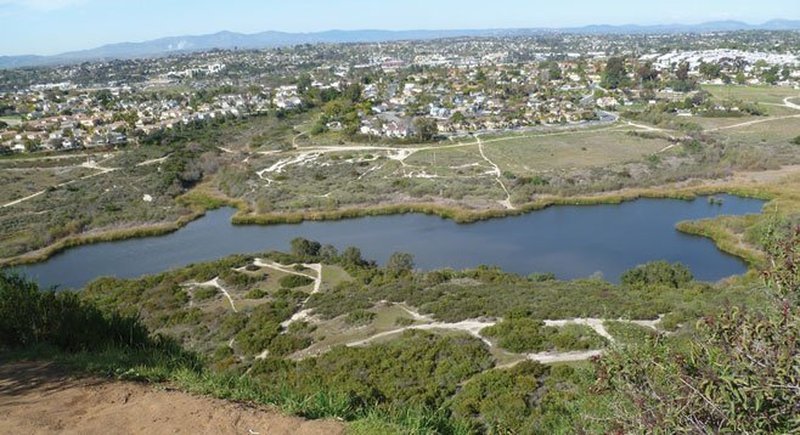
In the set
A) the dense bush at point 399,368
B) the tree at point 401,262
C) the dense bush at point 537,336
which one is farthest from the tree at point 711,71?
the dense bush at point 399,368

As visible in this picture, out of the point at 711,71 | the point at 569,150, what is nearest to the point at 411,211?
the point at 569,150

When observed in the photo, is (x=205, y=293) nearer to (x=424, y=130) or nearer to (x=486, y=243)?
(x=486, y=243)

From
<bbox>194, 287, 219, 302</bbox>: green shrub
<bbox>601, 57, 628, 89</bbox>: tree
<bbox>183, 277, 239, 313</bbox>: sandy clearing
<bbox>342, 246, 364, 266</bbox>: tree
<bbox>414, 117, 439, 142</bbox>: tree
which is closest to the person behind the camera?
<bbox>194, 287, 219, 302</bbox>: green shrub

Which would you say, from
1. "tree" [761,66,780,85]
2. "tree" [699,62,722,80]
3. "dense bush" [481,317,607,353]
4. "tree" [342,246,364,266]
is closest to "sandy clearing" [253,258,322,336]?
"tree" [342,246,364,266]

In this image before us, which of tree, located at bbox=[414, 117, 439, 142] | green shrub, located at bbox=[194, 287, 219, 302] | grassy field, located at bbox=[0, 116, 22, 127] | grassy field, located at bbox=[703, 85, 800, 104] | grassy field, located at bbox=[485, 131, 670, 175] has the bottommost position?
green shrub, located at bbox=[194, 287, 219, 302]

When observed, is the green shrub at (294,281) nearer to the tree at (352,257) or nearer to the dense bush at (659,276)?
the tree at (352,257)

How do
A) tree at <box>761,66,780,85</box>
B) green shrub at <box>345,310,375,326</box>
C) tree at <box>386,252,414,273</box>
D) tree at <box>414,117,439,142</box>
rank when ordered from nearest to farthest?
green shrub at <box>345,310,375,326</box>, tree at <box>386,252,414,273</box>, tree at <box>414,117,439,142</box>, tree at <box>761,66,780,85</box>

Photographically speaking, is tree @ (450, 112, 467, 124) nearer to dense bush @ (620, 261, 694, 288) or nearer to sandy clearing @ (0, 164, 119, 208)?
sandy clearing @ (0, 164, 119, 208)
